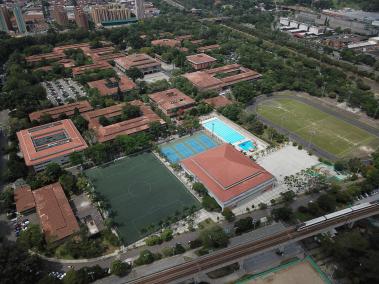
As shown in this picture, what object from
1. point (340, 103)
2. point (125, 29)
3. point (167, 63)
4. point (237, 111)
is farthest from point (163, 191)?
point (125, 29)

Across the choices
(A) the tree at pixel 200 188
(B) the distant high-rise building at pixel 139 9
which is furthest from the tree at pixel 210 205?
(B) the distant high-rise building at pixel 139 9

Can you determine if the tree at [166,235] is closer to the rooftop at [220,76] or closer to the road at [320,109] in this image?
the road at [320,109]

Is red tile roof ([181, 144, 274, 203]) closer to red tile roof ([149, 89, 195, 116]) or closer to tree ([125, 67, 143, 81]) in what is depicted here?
red tile roof ([149, 89, 195, 116])

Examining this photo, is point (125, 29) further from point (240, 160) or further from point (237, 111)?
point (240, 160)

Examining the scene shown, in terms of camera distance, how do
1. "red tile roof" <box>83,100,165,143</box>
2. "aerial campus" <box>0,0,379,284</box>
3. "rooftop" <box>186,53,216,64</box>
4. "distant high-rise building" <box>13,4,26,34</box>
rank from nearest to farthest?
"aerial campus" <box>0,0,379,284</box>
"red tile roof" <box>83,100,165,143</box>
"rooftop" <box>186,53,216,64</box>
"distant high-rise building" <box>13,4,26,34</box>

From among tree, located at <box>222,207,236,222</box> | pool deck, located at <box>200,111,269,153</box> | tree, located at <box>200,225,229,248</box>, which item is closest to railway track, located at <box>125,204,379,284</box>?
tree, located at <box>200,225,229,248</box>

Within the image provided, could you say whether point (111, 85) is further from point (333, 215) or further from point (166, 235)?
point (333, 215)
